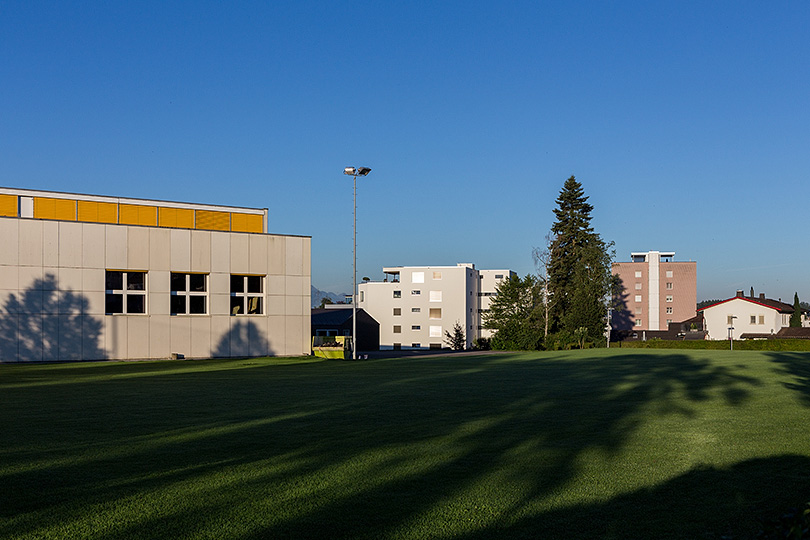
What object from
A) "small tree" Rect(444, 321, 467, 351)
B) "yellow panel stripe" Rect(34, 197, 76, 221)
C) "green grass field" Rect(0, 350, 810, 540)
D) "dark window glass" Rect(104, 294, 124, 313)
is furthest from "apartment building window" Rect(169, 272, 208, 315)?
Answer: "small tree" Rect(444, 321, 467, 351)

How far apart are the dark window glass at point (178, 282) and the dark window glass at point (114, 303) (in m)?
2.46

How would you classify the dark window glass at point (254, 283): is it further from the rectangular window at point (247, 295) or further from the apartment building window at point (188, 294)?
the apartment building window at point (188, 294)

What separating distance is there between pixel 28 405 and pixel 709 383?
49.8 feet

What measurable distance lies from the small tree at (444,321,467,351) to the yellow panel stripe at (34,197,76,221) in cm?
6314

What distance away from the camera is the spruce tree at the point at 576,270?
2608 inches

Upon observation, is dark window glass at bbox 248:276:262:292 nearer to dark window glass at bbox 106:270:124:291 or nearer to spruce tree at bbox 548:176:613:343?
dark window glass at bbox 106:270:124:291

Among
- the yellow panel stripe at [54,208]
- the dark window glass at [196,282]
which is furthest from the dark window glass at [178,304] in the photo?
the yellow panel stripe at [54,208]

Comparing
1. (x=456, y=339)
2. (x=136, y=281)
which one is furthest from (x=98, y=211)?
(x=456, y=339)

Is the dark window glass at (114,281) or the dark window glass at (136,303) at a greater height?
the dark window glass at (114,281)

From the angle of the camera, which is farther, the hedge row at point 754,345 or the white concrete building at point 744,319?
the white concrete building at point 744,319

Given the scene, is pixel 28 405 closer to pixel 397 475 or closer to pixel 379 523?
pixel 397 475

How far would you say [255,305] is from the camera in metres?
36.9

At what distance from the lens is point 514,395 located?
580 inches

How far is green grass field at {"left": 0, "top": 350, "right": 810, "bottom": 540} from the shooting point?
5215 mm
